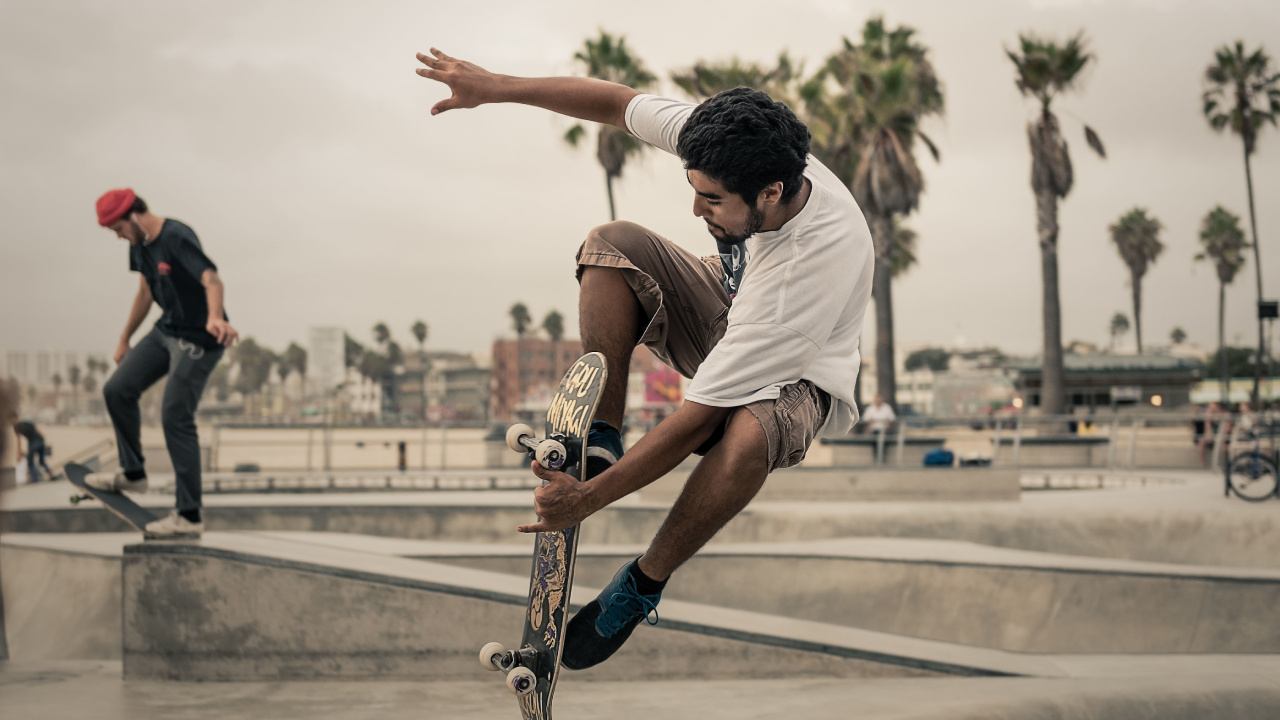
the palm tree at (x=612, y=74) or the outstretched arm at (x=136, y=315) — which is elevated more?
the palm tree at (x=612, y=74)

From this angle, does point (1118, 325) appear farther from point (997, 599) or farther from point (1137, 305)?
point (997, 599)

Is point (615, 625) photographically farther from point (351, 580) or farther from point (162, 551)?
point (162, 551)

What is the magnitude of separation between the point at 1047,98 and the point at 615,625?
27.9 m

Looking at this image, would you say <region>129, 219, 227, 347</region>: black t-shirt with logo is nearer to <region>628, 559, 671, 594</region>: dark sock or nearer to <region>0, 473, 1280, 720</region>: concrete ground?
<region>0, 473, 1280, 720</region>: concrete ground

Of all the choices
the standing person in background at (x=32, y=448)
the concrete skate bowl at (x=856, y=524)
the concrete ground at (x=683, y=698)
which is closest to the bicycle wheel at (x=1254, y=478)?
the concrete skate bowl at (x=856, y=524)

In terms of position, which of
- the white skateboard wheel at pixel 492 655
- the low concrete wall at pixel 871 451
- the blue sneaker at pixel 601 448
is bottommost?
the low concrete wall at pixel 871 451

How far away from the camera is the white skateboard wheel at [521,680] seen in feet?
8.86

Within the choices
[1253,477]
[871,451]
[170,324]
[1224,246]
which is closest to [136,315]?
[170,324]

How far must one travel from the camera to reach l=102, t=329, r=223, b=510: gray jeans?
5.06m

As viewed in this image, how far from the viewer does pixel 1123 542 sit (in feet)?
32.6

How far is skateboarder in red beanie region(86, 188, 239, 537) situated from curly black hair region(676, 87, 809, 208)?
3617mm

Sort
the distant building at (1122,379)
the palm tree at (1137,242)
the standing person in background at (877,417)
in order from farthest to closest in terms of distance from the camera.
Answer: the palm tree at (1137,242) → the distant building at (1122,379) → the standing person in background at (877,417)

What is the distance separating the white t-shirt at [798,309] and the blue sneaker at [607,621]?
2.18 feet

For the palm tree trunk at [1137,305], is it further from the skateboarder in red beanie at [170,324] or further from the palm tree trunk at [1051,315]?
the skateboarder in red beanie at [170,324]
